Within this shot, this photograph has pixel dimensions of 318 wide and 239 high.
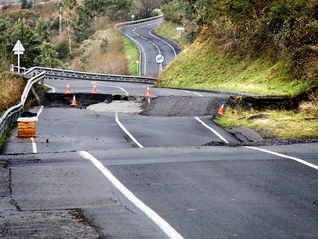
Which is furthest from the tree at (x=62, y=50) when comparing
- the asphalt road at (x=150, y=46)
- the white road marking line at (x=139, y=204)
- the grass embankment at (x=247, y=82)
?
the white road marking line at (x=139, y=204)

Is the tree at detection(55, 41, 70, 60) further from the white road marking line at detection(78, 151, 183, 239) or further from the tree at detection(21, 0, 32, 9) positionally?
the white road marking line at detection(78, 151, 183, 239)

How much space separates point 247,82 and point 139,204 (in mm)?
24824

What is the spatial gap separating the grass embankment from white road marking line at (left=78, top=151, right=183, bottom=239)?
9.02 meters

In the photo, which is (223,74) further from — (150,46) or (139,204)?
(150,46)

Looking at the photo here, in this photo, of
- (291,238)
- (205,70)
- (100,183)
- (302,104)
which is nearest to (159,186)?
(100,183)

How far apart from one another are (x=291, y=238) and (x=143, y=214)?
189 cm

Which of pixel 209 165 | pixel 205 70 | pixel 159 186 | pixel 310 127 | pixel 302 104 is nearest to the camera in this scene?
pixel 159 186

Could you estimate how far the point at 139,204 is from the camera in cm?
626

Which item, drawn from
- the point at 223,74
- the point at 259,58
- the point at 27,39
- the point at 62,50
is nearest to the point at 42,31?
the point at 62,50

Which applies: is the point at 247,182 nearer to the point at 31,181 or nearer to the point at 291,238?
the point at 291,238

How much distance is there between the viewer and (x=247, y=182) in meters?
7.57

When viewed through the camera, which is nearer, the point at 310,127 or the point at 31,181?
the point at 31,181

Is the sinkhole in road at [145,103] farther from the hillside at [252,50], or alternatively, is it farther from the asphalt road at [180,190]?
the asphalt road at [180,190]

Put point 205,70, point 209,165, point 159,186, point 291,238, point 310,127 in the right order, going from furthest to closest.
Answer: point 205,70 < point 310,127 < point 209,165 < point 159,186 < point 291,238
